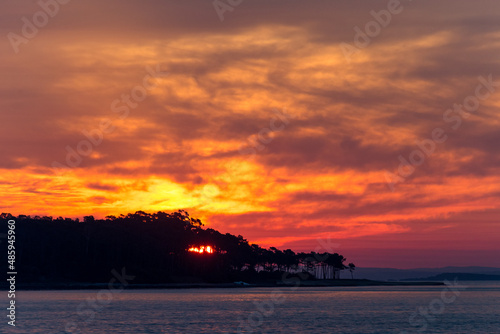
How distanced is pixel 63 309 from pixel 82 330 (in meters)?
35.5

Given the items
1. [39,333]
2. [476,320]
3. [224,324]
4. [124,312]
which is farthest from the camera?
[124,312]

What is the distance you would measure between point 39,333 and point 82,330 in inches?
231

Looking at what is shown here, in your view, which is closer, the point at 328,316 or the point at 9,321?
the point at 9,321

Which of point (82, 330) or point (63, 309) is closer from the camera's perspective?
point (82, 330)

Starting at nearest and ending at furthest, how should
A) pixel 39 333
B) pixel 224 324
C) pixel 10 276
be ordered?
pixel 39 333 < pixel 224 324 < pixel 10 276

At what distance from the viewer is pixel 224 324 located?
277 ft

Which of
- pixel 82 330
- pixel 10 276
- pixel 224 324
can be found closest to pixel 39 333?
pixel 82 330

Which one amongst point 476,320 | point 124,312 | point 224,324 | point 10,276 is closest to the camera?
point 224,324

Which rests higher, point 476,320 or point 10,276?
point 10,276

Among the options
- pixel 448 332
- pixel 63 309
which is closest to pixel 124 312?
pixel 63 309

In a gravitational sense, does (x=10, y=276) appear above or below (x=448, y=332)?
above

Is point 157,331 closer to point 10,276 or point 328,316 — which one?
point 328,316

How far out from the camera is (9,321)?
8550 cm

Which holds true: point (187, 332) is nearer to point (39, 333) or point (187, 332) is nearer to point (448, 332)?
point (39, 333)
